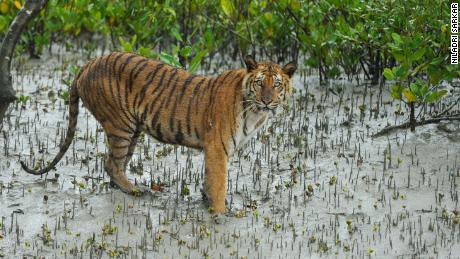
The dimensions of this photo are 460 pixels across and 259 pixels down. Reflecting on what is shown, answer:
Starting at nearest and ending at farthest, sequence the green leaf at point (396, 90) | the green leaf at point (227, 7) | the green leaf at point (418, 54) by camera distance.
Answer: the green leaf at point (418, 54) < the green leaf at point (396, 90) < the green leaf at point (227, 7)

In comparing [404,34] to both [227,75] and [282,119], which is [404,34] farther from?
[227,75]

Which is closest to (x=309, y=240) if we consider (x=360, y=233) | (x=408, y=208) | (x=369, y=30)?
(x=360, y=233)

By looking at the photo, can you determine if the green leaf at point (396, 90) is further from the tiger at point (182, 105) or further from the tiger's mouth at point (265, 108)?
the tiger's mouth at point (265, 108)

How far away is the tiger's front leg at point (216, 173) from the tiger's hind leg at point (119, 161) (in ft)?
2.53

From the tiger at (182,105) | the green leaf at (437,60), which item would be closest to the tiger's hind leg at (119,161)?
the tiger at (182,105)

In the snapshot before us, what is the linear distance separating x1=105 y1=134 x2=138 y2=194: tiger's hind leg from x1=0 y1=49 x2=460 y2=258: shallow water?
9 centimetres

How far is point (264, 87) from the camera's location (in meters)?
7.79

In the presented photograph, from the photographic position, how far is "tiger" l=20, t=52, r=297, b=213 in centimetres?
788

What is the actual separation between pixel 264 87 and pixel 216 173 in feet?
2.64

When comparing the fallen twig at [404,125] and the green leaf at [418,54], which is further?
the fallen twig at [404,125]

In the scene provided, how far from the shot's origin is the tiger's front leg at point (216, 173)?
7.87 metres

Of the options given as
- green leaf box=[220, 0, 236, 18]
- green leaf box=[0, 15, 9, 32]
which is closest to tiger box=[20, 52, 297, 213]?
green leaf box=[220, 0, 236, 18]

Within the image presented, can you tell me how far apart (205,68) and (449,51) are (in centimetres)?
426

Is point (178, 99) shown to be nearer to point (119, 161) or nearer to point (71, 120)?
point (119, 161)
